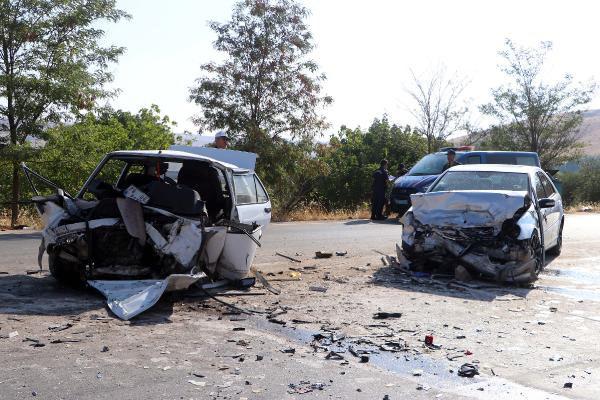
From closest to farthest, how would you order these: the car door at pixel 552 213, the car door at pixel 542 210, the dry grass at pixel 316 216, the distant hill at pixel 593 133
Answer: the car door at pixel 542 210 < the car door at pixel 552 213 < the dry grass at pixel 316 216 < the distant hill at pixel 593 133

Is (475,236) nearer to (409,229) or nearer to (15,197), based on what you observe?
(409,229)

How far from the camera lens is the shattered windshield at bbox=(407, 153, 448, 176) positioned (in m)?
19.4

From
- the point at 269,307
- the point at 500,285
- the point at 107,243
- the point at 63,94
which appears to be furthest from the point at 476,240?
the point at 63,94

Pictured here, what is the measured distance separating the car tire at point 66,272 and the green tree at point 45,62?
28.0 ft

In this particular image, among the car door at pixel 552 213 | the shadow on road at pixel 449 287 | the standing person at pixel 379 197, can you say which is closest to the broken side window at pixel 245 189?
the shadow on road at pixel 449 287

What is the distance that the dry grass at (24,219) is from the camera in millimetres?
15552

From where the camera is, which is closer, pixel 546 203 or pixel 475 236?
pixel 475 236

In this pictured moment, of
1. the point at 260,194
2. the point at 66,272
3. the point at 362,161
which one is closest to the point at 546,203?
the point at 260,194

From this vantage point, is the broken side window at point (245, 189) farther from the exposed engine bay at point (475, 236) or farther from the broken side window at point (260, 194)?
the exposed engine bay at point (475, 236)

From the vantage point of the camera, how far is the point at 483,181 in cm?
1092

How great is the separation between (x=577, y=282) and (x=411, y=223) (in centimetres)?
252

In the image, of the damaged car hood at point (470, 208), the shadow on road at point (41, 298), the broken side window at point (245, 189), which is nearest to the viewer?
the shadow on road at point (41, 298)

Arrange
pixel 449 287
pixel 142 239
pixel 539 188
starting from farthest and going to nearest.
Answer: pixel 539 188 < pixel 449 287 < pixel 142 239

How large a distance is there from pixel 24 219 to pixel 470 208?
11456mm
